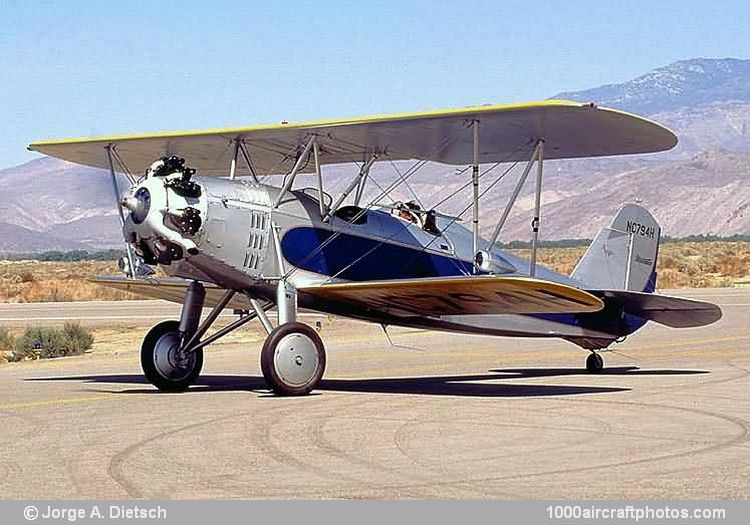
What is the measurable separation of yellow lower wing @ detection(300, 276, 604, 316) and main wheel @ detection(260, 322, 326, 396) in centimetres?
94

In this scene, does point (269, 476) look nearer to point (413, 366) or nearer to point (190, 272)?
point (190, 272)

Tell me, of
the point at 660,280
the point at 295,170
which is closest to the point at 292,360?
the point at 295,170

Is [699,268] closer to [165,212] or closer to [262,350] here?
[262,350]

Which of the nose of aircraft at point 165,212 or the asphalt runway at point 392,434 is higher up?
the nose of aircraft at point 165,212

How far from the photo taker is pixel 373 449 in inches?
417

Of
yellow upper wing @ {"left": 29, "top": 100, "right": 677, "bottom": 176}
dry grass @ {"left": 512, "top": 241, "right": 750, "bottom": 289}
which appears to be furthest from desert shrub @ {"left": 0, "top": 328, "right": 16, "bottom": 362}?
dry grass @ {"left": 512, "top": 241, "right": 750, "bottom": 289}

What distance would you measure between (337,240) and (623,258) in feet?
18.4

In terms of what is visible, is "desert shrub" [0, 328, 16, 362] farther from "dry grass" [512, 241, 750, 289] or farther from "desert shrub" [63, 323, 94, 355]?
"dry grass" [512, 241, 750, 289]

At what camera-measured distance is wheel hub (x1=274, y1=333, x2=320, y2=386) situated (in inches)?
581

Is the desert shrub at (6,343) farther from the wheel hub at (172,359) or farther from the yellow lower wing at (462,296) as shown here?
the yellow lower wing at (462,296)

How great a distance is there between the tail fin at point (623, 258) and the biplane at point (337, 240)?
808 millimetres

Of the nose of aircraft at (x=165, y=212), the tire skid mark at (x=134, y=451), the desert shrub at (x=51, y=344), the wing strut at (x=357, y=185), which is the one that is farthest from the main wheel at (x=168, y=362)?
the desert shrub at (x=51, y=344)

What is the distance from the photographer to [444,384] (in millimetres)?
17484

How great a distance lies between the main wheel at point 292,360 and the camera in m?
14.7
